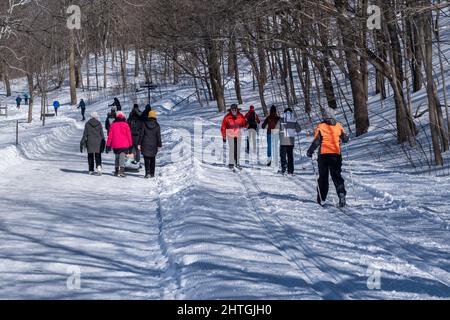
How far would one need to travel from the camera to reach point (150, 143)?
18562 mm

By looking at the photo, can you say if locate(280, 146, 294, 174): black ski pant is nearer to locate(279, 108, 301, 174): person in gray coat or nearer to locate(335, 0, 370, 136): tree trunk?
locate(279, 108, 301, 174): person in gray coat

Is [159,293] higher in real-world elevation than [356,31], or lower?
lower

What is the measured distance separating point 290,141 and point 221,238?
8.81 meters

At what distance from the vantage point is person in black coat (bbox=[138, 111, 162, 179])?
1844cm

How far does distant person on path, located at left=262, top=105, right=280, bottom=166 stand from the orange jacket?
24.0 feet

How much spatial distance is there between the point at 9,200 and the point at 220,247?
6.26 meters

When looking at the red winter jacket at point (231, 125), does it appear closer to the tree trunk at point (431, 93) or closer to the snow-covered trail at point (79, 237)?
the snow-covered trail at point (79, 237)

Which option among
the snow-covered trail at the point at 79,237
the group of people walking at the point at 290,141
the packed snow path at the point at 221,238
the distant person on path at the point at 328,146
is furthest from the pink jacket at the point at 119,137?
the distant person on path at the point at 328,146

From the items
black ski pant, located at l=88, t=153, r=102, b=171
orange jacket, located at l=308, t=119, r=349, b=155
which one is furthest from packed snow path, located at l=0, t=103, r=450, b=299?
black ski pant, located at l=88, t=153, r=102, b=171

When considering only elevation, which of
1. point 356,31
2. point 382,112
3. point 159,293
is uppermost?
point 356,31

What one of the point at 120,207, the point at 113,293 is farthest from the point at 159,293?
the point at 120,207
